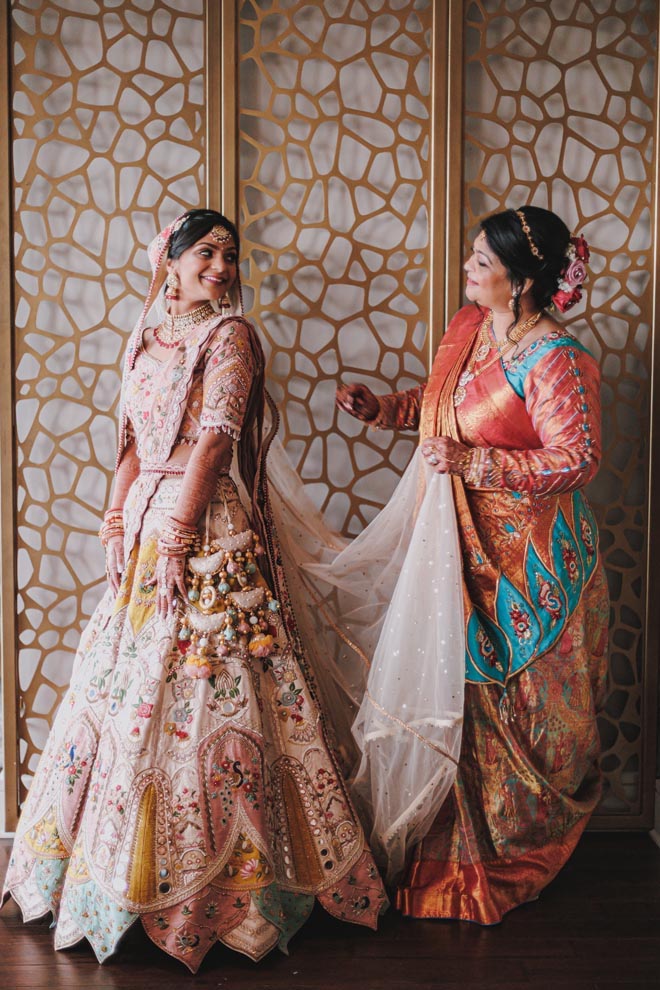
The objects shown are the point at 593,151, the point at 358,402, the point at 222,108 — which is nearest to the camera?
the point at 358,402

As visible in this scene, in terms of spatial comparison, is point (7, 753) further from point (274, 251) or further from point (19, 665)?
point (274, 251)

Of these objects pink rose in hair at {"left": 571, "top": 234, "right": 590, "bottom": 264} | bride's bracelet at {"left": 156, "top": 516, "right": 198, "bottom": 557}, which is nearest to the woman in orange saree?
pink rose in hair at {"left": 571, "top": 234, "right": 590, "bottom": 264}

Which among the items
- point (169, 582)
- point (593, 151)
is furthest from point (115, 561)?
point (593, 151)

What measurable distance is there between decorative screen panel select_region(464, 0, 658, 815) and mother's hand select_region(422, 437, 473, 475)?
→ 84 cm

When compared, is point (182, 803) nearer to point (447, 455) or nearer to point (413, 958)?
point (413, 958)

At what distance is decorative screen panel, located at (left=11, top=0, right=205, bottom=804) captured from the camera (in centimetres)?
288

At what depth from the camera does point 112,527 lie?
8.68ft

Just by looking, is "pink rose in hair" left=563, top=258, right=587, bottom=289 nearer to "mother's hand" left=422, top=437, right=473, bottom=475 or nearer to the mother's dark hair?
the mother's dark hair

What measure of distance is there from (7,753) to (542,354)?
204cm

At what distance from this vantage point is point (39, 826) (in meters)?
2.47

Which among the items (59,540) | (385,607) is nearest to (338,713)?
(385,607)

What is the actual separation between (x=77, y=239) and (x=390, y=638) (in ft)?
5.20

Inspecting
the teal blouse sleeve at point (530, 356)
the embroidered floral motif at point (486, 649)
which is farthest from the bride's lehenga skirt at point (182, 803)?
the teal blouse sleeve at point (530, 356)

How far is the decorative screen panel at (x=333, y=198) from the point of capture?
9.49 ft
